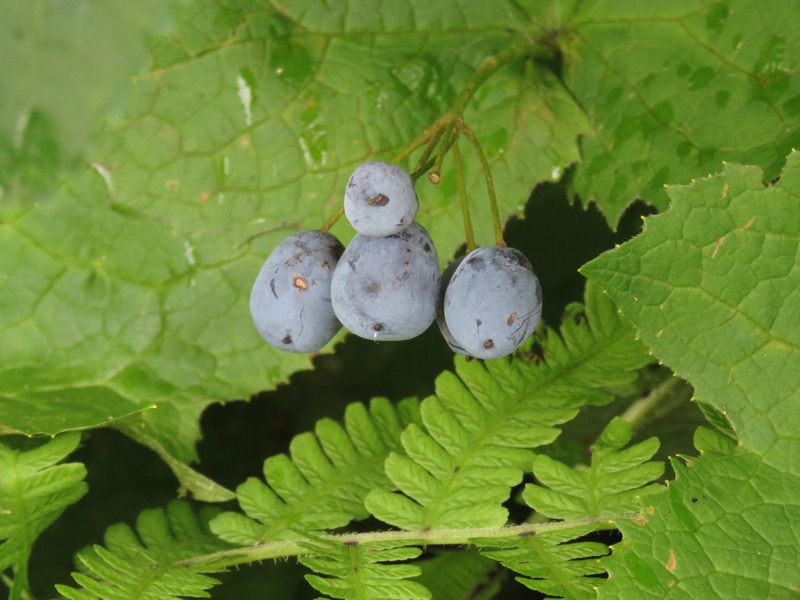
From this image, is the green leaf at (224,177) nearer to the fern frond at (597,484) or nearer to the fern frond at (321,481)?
the fern frond at (321,481)

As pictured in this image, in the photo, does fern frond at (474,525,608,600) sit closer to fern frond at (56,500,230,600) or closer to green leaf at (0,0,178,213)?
fern frond at (56,500,230,600)

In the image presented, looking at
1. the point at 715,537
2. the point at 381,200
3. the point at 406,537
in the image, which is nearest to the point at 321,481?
the point at 406,537

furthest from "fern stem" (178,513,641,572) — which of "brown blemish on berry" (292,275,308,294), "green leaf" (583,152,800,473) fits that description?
"brown blemish on berry" (292,275,308,294)

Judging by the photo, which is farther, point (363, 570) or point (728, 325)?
point (363, 570)

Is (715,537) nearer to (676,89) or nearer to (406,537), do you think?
(406,537)

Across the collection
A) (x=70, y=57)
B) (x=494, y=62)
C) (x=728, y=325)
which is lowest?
(x=728, y=325)

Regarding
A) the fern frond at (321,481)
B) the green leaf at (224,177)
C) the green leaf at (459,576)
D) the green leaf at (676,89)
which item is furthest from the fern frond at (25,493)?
the green leaf at (676,89)
